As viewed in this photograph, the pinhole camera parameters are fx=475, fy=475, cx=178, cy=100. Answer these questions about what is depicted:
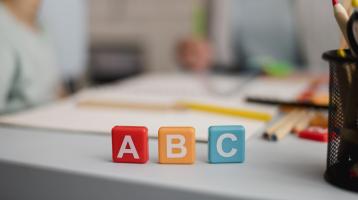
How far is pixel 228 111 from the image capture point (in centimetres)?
62

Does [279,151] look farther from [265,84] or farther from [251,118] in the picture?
[265,84]

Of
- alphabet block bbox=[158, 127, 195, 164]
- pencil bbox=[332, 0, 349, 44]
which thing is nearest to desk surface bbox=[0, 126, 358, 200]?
alphabet block bbox=[158, 127, 195, 164]

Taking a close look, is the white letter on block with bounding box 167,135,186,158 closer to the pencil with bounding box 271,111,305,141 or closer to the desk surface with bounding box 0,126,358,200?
the desk surface with bounding box 0,126,358,200

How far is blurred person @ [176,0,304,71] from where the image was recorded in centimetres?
121

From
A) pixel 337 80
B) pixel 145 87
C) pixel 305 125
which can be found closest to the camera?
pixel 337 80

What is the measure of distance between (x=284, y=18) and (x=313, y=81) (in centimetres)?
37

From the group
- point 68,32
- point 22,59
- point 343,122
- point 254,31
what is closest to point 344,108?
point 343,122

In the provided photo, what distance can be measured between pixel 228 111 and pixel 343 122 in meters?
0.25

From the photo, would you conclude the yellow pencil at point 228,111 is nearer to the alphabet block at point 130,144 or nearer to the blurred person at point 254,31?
the alphabet block at point 130,144

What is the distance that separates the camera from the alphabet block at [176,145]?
0.42 metres

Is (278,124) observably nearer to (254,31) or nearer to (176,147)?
(176,147)

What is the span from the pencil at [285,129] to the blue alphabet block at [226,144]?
10 cm

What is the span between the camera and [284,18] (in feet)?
4.05

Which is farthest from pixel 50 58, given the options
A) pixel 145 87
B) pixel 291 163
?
pixel 291 163
